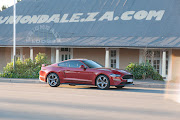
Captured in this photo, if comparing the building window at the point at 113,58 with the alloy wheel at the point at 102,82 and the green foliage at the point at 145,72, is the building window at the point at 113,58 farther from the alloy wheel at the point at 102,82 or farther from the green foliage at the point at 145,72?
the alloy wheel at the point at 102,82

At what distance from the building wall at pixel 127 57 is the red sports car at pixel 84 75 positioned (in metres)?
9.82

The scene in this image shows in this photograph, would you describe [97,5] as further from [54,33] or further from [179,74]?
[179,74]

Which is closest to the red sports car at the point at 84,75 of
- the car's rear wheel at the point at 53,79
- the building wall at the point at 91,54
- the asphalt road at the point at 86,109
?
the car's rear wheel at the point at 53,79

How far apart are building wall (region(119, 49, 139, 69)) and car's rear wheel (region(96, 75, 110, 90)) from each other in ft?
35.8

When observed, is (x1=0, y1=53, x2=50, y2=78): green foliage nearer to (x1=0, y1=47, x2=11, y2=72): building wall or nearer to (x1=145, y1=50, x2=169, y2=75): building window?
(x1=0, y1=47, x2=11, y2=72): building wall

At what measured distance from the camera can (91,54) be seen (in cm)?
2895

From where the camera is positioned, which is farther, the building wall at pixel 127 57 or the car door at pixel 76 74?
the building wall at pixel 127 57

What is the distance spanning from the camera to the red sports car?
16.5 m

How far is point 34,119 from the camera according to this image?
825 cm

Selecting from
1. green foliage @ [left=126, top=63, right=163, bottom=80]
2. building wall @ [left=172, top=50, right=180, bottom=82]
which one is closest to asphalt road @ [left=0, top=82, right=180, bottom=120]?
green foliage @ [left=126, top=63, right=163, bottom=80]

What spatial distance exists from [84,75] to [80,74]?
0.77 feet

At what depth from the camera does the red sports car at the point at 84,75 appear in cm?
1647

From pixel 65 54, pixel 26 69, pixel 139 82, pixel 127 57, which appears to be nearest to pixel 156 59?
pixel 127 57

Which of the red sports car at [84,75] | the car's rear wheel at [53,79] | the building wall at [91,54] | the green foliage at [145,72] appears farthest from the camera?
the building wall at [91,54]
